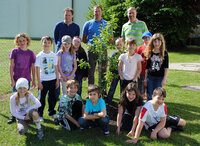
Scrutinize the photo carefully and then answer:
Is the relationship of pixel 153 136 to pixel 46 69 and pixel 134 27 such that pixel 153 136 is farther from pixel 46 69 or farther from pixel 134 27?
pixel 134 27

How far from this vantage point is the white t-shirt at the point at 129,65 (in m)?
4.54

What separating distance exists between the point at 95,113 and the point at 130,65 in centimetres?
126

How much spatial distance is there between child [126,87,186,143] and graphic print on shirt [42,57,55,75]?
1.95 meters

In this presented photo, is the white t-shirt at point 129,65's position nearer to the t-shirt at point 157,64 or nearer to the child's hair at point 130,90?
the t-shirt at point 157,64

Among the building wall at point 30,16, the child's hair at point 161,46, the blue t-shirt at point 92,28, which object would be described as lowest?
the child's hair at point 161,46

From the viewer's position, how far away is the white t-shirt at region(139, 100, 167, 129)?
375 cm

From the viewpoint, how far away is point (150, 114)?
12.8 feet

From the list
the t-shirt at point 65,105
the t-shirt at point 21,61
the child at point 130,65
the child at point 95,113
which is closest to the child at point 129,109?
the child at point 95,113

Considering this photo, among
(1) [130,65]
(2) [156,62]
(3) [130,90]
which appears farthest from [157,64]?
(3) [130,90]

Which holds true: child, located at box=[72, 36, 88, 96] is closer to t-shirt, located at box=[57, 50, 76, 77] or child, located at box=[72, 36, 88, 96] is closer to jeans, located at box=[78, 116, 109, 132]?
t-shirt, located at box=[57, 50, 76, 77]

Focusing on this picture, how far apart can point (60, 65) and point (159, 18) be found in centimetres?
1653

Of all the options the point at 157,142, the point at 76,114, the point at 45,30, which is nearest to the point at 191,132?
the point at 157,142

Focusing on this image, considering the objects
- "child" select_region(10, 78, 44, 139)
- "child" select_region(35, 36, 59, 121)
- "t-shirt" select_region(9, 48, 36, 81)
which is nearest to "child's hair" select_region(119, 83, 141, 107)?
"child" select_region(35, 36, 59, 121)

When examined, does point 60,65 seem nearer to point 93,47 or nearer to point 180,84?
point 93,47
